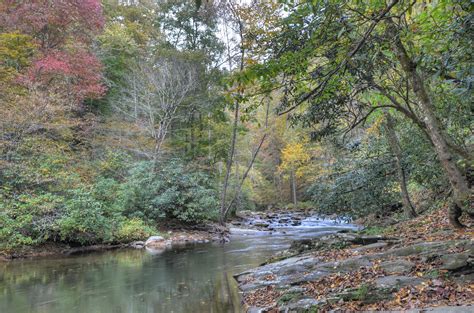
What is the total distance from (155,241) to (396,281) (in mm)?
11245

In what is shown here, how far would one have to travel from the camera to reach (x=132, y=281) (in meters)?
8.03

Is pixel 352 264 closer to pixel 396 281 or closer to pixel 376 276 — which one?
pixel 376 276

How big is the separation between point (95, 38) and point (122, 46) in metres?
1.65

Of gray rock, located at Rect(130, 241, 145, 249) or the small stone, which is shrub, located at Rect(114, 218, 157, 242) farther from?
the small stone

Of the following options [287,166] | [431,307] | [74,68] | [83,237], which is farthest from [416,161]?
[287,166]

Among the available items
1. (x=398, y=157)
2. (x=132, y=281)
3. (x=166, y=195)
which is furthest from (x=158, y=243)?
(x=398, y=157)

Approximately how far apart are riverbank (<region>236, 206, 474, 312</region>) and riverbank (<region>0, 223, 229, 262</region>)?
299 inches

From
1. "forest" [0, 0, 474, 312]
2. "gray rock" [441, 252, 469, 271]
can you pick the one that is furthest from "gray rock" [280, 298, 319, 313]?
"forest" [0, 0, 474, 312]

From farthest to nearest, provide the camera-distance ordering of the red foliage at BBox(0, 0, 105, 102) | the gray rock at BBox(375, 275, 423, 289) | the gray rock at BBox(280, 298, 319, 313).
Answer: the red foliage at BBox(0, 0, 105, 102)
the gray rock at BBox(280, 298, 319, 313)
the gray rock at BBox(375, 275, 423, 289)

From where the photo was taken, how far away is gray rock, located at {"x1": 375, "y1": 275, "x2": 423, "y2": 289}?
4.15 metres

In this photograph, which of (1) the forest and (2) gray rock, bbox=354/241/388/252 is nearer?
(1) the forest

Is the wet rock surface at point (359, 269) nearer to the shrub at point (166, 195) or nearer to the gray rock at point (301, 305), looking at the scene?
the gray rock at point (301, 305)

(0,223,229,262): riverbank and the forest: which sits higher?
the forest

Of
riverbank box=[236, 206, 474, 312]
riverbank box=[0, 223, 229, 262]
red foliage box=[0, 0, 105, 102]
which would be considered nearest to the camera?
riverbank box=[236, 206, 474, 312]
